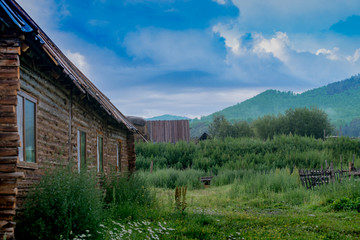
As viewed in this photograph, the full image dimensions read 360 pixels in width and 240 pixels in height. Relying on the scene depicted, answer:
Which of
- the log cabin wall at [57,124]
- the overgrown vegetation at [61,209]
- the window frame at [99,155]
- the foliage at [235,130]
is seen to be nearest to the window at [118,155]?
the log cabin wall at [57,124]

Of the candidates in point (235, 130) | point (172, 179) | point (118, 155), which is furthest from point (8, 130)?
point (235, 130)

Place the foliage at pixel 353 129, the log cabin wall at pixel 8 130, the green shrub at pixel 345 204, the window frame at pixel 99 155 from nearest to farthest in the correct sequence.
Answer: the log cabin wall at pixel 8 130
the green shrub at pixel 345 204
the window frame at pixel 99 155
the foliage at pixel 353 129

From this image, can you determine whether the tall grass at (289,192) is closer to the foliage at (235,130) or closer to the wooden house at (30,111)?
the wooden house at (30,111)

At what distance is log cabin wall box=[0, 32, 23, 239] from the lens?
7.12m

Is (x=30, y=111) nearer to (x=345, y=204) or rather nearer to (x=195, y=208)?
(x=195, y=208)

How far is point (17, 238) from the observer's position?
25.5ft

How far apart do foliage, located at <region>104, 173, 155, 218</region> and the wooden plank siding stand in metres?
24.7

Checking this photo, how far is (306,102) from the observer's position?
12556 centimetres

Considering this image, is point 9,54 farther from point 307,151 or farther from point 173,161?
point 307,151

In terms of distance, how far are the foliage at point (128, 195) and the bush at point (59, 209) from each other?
323cm

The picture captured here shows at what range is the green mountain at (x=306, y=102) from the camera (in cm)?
12269

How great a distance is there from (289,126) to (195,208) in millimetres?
38831

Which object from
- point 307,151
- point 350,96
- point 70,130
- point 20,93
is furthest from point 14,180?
point 350,96

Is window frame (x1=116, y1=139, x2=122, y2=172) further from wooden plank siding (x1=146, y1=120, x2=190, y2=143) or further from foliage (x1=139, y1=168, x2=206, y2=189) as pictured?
wooden plank siding (x1=146, y1=120, x2=190, y2=143)
